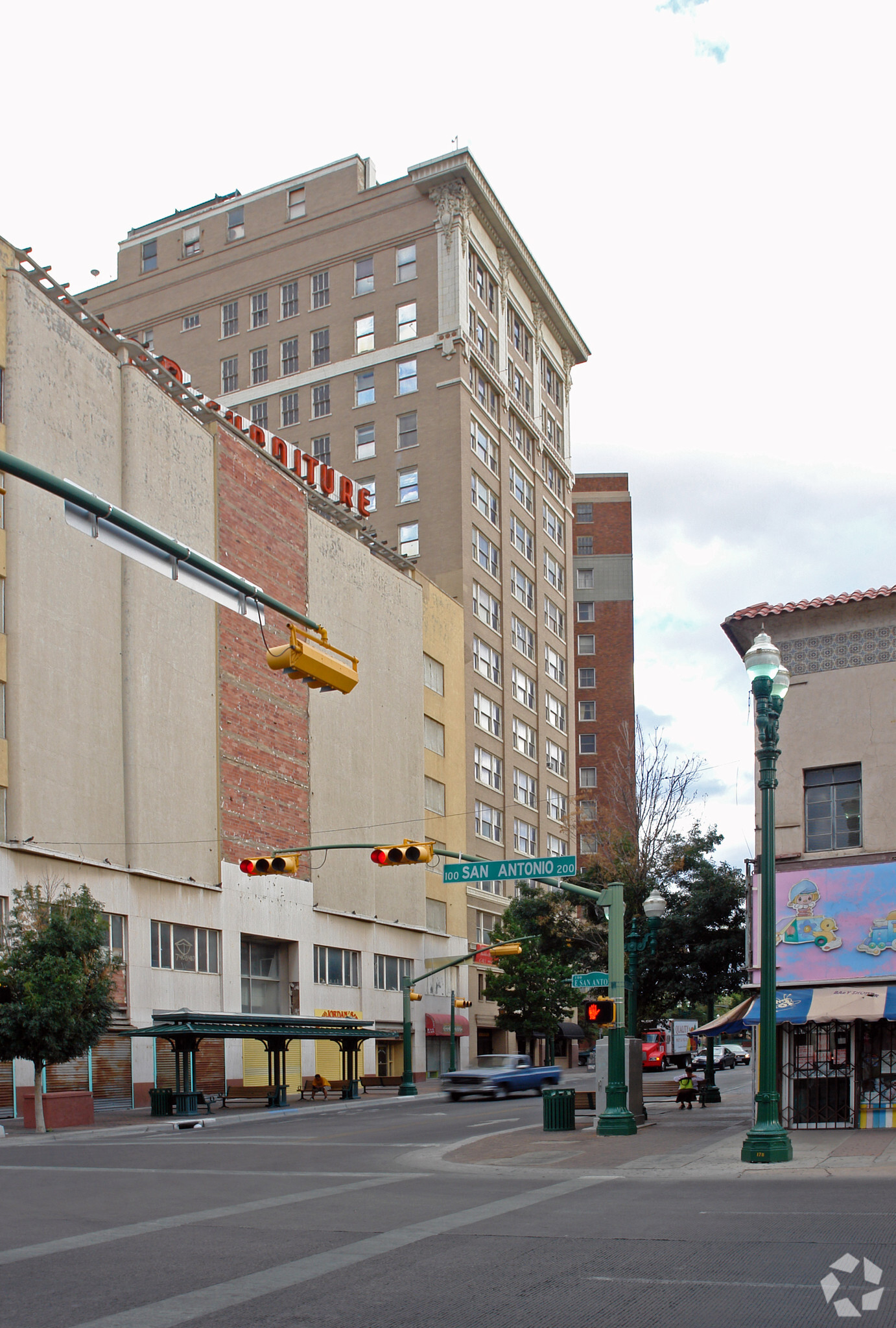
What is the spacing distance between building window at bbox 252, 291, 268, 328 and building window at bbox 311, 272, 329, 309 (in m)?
3.43

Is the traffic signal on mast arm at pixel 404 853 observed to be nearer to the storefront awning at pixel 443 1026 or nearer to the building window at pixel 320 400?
the storefront awning at pixel 443 1026

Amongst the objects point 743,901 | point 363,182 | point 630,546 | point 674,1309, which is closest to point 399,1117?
point 743,901

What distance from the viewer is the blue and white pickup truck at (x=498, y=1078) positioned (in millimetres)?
45375

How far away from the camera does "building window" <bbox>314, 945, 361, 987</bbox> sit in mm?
60219

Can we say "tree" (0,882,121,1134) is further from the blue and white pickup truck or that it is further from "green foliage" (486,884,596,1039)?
"green foliage" (486,884,596,1039)

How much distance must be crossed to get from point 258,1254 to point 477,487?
70.8 meters

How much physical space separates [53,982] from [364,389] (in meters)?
54.1

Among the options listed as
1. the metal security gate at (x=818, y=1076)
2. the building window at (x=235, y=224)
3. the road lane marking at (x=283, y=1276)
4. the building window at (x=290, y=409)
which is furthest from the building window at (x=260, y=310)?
the road lane marking at (x=283, y=1276)

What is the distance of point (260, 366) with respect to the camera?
84.8m

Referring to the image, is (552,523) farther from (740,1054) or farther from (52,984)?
(52,984)

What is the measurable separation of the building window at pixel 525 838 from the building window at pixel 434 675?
472 inches

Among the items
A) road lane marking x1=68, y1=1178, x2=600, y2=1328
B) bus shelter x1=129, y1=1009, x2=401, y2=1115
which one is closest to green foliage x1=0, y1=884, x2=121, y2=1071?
bus shelter x1=129, y1=1009, x2=401, y2=1115

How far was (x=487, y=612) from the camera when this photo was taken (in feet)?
266

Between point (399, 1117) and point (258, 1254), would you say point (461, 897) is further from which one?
point (258, 1254)
